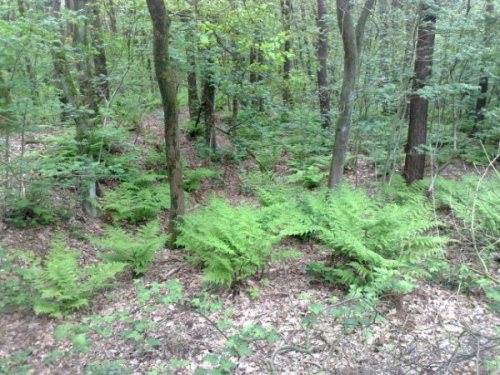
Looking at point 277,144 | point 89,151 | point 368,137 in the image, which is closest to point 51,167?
point 89,151

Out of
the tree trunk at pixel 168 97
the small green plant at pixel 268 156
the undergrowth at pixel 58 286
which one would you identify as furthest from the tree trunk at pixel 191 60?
the undergrowth at pixel 58 286

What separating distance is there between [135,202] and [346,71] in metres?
5.01

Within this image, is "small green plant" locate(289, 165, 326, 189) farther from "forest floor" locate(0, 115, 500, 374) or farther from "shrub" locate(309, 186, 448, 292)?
"forest floor" locate(0, 115, 500, 374)

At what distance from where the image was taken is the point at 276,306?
4918 mm

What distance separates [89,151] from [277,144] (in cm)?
631

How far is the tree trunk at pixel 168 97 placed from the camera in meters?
5.38

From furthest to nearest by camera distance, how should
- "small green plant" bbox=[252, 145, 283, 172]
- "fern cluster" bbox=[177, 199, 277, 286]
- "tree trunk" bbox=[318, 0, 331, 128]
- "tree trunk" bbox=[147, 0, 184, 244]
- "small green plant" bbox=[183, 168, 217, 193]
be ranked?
"tree trunk" bbox=[318, 0, 331, 128] → "small green plant" bbox=[252, 145, 283, 172] → "small green plant" bbox=[183, 168, 217, 193] → "tree trunk" bbox=[147, 0, 184, 244] → "fern cluster" bbox=[177, 199, 277, 286]

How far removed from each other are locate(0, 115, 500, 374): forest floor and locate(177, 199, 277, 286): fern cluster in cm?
30

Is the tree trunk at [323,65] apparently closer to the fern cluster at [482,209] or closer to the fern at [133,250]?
the fern cluster at [482,209]

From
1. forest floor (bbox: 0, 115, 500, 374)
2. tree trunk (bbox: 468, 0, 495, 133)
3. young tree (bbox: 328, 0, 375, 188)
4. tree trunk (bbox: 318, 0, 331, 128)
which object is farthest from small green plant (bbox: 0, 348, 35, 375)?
tree trunk (bbox: 318, 0, 331, 128)

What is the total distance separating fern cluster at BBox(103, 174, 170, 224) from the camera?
8000mm

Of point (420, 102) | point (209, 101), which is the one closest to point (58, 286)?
point (209, 101)

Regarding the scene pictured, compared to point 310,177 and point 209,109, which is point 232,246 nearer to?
point 310,177

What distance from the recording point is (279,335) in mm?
3840
